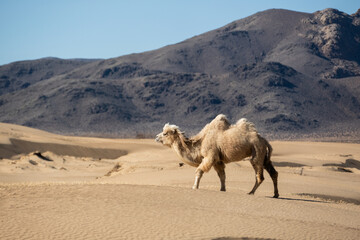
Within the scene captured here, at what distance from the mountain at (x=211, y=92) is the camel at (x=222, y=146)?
5398 centimetres

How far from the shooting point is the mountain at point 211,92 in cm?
8631

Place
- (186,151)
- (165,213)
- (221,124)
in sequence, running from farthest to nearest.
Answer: (186,151) → (221,124) → (165,213)

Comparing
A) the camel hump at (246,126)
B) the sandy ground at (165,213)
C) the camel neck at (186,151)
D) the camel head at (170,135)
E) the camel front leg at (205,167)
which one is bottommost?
Result: the sandy ground at (165,213)

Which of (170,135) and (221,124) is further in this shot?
(170,135)

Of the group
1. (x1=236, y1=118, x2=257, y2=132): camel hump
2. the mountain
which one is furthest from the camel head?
the mountain

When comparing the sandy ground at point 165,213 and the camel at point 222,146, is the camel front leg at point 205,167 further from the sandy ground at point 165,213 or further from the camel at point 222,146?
the sandy ground at point 165,213

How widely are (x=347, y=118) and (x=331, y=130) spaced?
10228 millimetres

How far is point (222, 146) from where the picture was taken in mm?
12883

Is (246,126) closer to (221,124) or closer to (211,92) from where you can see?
(221,124)

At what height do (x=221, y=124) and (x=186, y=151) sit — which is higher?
(x=221, y=124)

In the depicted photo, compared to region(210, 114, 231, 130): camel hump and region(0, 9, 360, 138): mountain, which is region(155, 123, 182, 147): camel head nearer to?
region(210, 114, 231, 130): camel hump

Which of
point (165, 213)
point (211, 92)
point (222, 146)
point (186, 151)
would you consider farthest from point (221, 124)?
point (211, 92)

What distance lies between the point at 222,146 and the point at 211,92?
3345 inches

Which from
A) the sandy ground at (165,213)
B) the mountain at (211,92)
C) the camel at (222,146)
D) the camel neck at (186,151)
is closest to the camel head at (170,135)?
the camel at (222,146)
